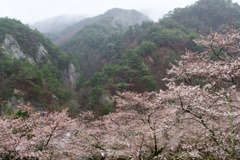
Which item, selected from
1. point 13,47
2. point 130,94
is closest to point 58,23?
point 13,47

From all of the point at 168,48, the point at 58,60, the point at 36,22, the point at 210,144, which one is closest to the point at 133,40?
the point at 168,48

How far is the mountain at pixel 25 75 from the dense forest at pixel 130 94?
0.12m

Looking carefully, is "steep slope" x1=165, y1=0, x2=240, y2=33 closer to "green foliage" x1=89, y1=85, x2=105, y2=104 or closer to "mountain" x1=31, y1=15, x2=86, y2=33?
"green foliage" x1=89, y1=85, x2=105, y2=104

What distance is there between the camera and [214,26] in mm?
36812

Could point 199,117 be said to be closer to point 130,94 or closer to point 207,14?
point 130,94

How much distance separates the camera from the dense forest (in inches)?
190

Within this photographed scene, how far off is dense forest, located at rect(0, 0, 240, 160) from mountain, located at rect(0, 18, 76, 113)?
0.41ft

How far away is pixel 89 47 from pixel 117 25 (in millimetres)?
24986

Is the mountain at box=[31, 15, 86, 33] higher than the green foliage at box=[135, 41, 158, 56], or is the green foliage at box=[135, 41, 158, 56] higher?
the mountain at box=[31, 15, 86, 33]

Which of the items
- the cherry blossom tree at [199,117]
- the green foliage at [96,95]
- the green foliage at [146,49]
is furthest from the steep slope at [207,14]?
the cherry blossom tree at [199,117]

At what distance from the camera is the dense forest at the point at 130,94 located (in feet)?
15.8

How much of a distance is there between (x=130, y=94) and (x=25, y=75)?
51.9 ft

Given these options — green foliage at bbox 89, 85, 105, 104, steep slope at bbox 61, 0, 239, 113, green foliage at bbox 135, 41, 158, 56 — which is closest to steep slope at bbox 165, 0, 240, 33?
steep slope at bbox 61, 0, 239, 113

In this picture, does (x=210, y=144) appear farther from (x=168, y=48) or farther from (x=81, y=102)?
(x=168, y=48)
